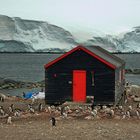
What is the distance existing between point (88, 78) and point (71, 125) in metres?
6.77

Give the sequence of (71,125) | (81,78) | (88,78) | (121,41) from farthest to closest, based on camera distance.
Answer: (121,41)
(81,78)
(88,78)
(71,125)

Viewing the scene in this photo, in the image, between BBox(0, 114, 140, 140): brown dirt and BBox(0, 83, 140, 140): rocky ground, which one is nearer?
BBox(0, 114, 140, 140): brown dirt

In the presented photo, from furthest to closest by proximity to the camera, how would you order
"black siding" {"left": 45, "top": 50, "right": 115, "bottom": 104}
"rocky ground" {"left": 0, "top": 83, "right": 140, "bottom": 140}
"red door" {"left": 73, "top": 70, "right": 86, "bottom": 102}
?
"red door" {"left": 73, "top": 70, "right": 86, "bottom": 102}
"black siding" {"left": 45, "top": 50, "right": 115, "bottom": 104}
"rocky ground" {"left": 0, "top": 83, "right": 140, "bottom": 140}

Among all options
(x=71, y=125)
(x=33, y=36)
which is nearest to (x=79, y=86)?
(x=71, y=125)

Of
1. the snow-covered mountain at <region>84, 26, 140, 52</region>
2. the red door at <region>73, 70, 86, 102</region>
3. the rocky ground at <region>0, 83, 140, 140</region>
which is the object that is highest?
the snow-covered mountain at <region>84, 26, 140, 52</region>

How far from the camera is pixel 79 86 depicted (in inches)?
939

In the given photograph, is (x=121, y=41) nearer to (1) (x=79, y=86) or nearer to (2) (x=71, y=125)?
(1) (x=79, y=86)

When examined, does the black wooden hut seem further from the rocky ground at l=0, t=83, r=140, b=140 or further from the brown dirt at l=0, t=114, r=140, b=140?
the brown dirt at l=0, t=114, r=140, b=140

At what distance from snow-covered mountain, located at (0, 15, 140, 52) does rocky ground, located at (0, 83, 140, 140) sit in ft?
424

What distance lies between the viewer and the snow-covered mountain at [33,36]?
153 m

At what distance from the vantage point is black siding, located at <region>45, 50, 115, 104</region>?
929 inches

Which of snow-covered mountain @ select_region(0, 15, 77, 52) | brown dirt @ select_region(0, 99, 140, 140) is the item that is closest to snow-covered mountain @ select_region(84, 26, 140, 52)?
snow-covered mountain @ select_region(0, 15, 77, 52)

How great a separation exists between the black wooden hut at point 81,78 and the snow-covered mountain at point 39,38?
12657 cm

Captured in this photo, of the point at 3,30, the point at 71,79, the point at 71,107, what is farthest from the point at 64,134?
the point at 3,30
